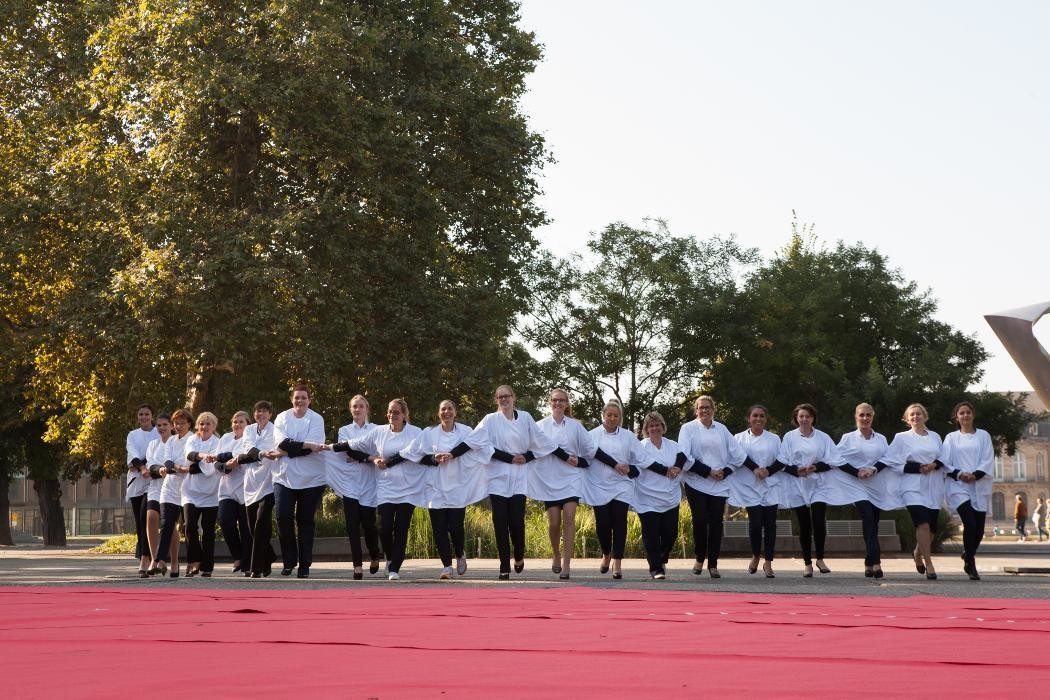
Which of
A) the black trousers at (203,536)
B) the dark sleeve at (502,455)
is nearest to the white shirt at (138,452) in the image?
the black trousers at (203,536)

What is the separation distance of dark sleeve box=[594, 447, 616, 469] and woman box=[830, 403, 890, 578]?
8.51 ft

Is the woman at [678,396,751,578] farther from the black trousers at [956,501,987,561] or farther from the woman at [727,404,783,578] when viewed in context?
the black trousers at [956,501,987,561]

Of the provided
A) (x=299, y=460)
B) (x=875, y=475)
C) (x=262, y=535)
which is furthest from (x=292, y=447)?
(x=875, y=475)

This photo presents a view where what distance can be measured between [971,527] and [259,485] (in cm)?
817

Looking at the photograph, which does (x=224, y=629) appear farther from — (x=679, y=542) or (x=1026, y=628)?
(x=679, y=542)

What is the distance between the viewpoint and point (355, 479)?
53.2 ft

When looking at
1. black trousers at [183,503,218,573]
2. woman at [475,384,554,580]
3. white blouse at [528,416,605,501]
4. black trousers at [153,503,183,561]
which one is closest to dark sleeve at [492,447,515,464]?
woman at [475,384,554,580]

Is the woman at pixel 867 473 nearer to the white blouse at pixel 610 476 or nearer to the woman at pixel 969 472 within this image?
the woman at pixel 969 472

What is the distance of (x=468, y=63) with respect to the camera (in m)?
33.3

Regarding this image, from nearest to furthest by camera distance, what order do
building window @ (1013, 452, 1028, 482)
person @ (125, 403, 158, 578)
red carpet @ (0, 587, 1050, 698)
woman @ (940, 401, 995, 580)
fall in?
red carpet @ (0, 587, 1050, 698) → woman @ (940, 401, 995, 580) → person @ (125, 403, 158, 578) → building window @ (1013, 452, 1028, 482)

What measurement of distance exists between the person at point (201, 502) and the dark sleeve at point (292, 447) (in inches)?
44.3

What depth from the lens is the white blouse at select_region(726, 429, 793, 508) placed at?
53.3 feet

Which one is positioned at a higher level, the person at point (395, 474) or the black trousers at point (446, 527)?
the person at point (395, 474)

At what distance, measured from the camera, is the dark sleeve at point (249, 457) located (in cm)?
1622
